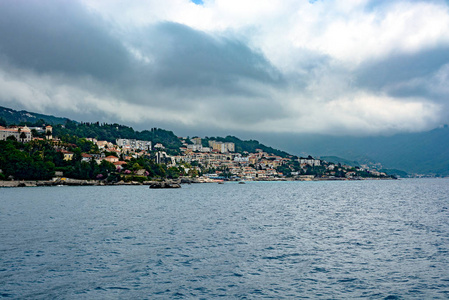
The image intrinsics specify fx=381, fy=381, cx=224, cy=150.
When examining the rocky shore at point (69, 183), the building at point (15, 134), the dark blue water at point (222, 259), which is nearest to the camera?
the dark blue water at point (222, 259)

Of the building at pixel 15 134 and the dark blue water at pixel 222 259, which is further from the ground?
the building at pixel 15 134

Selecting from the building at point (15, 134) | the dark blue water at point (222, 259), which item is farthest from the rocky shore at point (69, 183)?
the dark blue water at point (222, 259)

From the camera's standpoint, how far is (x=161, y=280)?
17.9 m

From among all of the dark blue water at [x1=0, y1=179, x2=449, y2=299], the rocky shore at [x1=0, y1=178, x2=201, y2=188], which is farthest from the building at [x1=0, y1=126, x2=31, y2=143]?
the dark blue water at [x1=0, y1=179, x2=449, y2=299]

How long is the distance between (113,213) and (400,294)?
120 feet

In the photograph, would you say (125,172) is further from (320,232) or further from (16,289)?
(16,289)

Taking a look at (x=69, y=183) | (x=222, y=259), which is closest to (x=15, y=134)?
(x=69, y=183)

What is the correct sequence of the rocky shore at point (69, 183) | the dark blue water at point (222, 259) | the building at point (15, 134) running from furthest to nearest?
the building at point (15, 134), the rocky shore at point (69, 183), the dark blue water at point (222, 259)

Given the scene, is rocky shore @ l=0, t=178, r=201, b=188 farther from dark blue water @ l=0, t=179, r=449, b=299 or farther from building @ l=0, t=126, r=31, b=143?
dark blue water @ l=0, t=179, r=449, b=299

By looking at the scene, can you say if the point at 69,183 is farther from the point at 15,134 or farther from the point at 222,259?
the point at 222,259

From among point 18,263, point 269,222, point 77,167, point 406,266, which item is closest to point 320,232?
point 269,222

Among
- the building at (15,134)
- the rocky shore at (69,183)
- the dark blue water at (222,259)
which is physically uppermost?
the building at (15,134)

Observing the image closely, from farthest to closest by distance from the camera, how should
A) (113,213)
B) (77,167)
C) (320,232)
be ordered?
(77,167) < (113,213) < (320,232)

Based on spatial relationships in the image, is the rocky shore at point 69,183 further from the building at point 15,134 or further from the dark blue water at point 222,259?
the dark blue water at point 222,259
